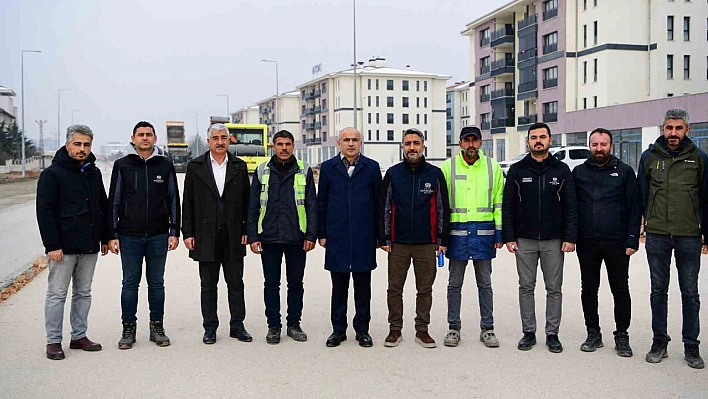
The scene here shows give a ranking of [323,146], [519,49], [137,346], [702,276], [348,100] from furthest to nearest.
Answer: [323,146]
[348,100]
[519,49]
[702,276]
[137,346]

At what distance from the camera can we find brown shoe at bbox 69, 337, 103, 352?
22.1 ft

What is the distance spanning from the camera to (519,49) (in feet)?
205

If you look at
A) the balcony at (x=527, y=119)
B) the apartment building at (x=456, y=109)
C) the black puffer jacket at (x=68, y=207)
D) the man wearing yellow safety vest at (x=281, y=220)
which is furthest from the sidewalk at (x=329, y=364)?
the apartment building at (x=456, y=109)

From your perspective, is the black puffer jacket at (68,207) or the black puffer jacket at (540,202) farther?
the black puffer jacket at (540,202)

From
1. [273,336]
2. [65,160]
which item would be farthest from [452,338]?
[65,160]

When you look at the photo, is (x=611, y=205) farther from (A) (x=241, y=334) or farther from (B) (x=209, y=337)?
(B) (x=209, y=337)

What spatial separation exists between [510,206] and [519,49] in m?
58.6

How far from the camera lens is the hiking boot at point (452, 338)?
6.93 metres

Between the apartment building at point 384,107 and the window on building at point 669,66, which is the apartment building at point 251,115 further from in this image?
the window on building at point 669,66

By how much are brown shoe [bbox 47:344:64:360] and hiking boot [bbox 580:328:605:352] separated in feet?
16.0

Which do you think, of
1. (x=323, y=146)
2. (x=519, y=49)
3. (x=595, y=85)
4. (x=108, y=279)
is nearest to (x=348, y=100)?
(x=323, y=146)

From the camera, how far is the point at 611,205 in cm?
670

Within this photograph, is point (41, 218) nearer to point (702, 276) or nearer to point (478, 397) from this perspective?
point (478, 397)

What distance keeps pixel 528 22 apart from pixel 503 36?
3.74 meters
